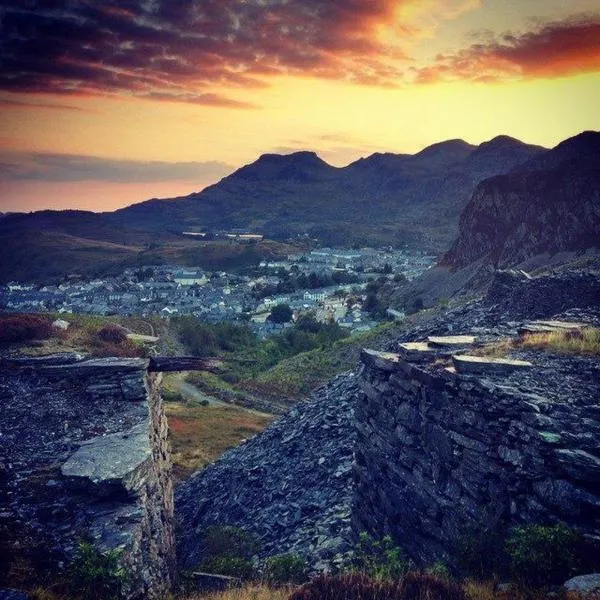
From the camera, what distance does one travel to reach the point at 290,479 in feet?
46.4

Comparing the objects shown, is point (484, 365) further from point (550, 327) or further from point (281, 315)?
point (281, 315)

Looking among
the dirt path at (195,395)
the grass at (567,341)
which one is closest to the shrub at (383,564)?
the grass at (567,341)

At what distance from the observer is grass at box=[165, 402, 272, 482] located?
22.5m

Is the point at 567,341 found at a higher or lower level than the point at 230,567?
higher

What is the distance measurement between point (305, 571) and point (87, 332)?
1516 centimetres

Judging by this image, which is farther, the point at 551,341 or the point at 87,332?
the point at 87,332

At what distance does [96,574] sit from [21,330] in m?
13.5

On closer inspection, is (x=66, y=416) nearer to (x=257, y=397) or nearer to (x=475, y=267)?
(x=257, y=397)

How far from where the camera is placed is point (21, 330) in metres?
18.0

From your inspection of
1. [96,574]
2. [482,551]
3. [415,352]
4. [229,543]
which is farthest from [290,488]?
[482,551]

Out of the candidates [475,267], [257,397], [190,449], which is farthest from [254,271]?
[190,449]

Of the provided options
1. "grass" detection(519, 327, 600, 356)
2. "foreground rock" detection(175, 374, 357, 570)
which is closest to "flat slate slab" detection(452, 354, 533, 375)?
"grass" detection(519, 327, 600, 356)

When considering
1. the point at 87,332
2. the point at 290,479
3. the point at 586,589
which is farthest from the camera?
the point at 87,332

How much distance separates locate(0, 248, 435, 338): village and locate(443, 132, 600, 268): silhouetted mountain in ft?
49.4
